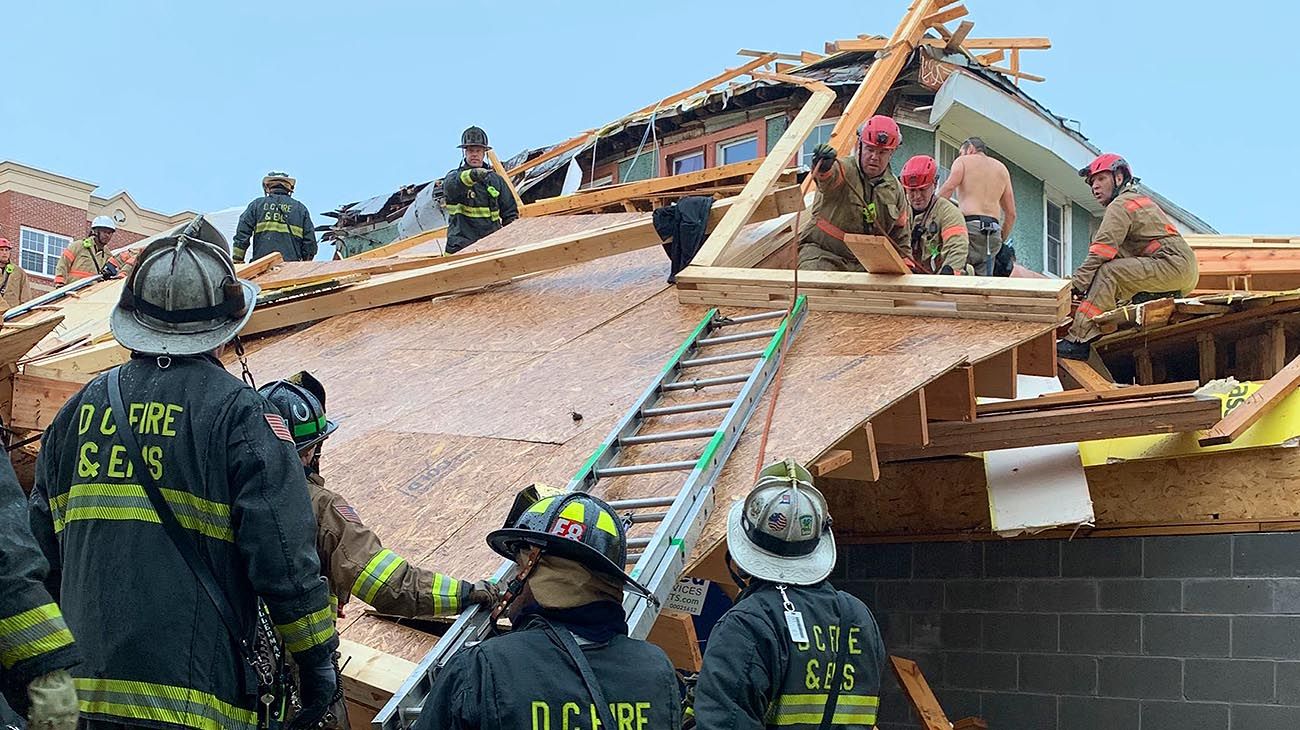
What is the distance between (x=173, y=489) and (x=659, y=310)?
4455 millimetres

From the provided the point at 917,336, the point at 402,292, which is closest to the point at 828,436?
the point at 917,336

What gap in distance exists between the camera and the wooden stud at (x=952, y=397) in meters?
6.20

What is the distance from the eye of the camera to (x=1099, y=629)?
25.6ft

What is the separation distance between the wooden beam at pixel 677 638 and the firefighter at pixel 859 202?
290 cm

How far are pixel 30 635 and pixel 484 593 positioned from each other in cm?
173

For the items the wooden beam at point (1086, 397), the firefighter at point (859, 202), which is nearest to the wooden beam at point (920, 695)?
the wooden beam at point (1086, 397)

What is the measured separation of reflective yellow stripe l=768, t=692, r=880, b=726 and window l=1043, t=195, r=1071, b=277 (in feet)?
39.3

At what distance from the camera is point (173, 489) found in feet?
10.9

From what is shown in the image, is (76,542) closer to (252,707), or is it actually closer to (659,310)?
(252,707)

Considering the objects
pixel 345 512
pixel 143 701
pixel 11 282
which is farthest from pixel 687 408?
pixel 11 282

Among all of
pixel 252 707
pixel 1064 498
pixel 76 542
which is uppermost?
pixel 76 542

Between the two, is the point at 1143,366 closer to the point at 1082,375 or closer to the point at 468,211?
the point at 1082,375

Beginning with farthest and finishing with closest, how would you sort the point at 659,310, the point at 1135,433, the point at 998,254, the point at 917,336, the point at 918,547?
the point at 998,254 < the point at 918,547 < the point at 659,310 < the point at 1135,433 < the point at 917,336

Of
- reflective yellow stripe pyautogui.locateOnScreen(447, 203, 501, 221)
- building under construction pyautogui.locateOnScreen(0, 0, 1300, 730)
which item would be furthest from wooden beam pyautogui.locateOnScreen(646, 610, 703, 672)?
reflective yellow stripe pyautogui.locateOnScreen(447, 203, 501, 221)
